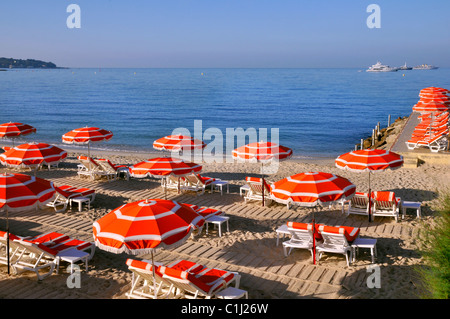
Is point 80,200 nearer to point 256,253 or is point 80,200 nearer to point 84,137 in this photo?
point 84,137

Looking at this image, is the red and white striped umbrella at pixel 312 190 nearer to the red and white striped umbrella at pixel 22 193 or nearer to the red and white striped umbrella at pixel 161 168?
the red and white striped umbrella at pixel 161 168

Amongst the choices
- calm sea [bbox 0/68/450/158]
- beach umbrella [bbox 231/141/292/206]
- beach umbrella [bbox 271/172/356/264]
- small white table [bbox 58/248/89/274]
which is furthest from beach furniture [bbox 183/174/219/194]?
calm sea [bbox 0/68/450/158]

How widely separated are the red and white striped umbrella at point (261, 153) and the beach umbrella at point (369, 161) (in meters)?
1.85

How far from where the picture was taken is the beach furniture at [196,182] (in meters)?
14.3

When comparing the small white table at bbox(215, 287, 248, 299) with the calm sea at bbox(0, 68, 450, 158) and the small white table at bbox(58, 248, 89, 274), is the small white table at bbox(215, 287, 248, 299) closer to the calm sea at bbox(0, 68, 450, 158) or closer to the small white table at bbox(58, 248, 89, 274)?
the small white table at bbox(58, 248, 89, 274)

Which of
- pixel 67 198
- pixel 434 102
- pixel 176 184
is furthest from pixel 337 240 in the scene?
pixel 434 102

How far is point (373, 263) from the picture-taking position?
902 cm

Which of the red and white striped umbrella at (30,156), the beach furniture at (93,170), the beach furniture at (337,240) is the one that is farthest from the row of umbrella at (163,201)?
the beach furniture at (93,170)

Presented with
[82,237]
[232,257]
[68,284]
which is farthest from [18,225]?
[232,257]

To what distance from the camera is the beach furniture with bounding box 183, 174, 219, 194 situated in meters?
14.3
